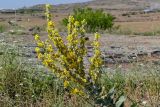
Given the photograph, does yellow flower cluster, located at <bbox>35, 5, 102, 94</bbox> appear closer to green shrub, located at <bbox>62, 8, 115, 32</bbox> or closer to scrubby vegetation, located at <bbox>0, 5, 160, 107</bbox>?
scrubby vegetation, located at <bbox>0, 5, 160, 107</bbox>

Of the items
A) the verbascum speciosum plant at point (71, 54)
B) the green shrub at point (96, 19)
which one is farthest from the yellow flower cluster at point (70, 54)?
the green shrub at point (96, 19)

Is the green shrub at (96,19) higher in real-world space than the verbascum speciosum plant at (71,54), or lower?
lower

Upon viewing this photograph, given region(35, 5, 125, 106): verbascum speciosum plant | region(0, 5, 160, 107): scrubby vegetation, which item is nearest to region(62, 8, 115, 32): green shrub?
region(0, 5, 160, 107): scrubby vegetation

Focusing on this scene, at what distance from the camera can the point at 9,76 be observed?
6969 mm

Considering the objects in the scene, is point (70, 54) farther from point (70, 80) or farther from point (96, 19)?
point (96, 19)

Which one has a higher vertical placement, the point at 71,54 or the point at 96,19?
the point at 71,54

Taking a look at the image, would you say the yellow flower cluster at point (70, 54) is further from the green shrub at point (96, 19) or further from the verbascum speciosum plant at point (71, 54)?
the green shrub at point (96, 19)

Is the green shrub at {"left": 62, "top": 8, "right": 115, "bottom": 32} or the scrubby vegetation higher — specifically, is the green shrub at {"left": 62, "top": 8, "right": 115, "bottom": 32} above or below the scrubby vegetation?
below

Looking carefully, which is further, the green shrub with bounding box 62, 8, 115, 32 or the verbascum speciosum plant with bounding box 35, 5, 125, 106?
the green shrub with bounding box 62, 8, 115, 32

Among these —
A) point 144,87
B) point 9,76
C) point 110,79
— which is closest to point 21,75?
point 9,76

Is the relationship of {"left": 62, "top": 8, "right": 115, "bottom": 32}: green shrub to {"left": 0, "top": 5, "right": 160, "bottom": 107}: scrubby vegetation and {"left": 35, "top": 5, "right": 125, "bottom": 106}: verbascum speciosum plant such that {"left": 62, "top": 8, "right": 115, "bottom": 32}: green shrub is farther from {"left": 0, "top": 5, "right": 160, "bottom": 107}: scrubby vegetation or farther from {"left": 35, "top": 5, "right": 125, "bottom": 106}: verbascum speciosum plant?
{"left": 35, "top": 5, "right": 125, "bottom": 106}: verbascum speciosum plant

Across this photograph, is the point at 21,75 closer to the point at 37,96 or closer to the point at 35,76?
the point at 35,76

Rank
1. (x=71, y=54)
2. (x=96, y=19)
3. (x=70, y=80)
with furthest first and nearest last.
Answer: (x=96, y=19), (x=70, y=80), (x=71, y=54)

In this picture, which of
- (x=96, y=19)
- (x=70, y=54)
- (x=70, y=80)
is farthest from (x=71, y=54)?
(x=96, y=19)
